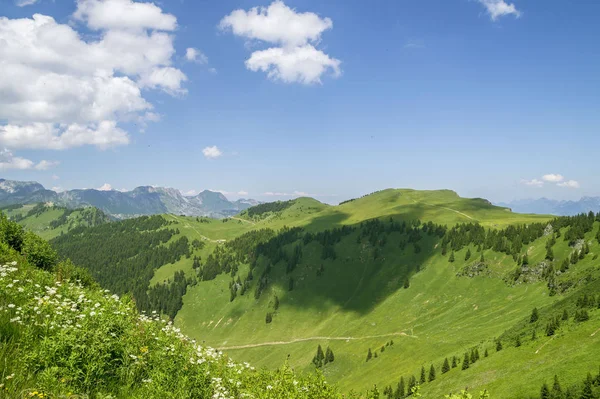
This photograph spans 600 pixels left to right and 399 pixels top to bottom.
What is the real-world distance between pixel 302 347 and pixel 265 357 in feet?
69.8

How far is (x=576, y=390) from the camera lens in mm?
52125

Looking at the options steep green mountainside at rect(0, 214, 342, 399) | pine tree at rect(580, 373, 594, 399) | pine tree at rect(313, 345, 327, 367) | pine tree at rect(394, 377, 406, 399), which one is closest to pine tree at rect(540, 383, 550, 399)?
pine tree at rect(580, 373, 594, 399)

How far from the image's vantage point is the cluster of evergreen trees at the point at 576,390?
49319 mm

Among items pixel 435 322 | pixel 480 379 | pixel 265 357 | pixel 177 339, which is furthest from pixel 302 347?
pixel 177 339

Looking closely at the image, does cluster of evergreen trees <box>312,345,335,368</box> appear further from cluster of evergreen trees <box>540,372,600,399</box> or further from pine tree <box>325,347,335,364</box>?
cluster of evergreen trees <box>540,372,600,399</box>

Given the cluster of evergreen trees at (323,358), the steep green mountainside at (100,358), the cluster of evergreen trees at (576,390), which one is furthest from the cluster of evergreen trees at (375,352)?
the steep green mountainside at (100,358)

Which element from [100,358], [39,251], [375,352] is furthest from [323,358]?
[100,358]

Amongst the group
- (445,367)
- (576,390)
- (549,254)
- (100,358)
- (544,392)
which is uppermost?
(100,358)

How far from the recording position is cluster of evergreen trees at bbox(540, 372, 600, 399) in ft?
162

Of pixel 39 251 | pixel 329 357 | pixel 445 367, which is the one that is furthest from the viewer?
pixel 329 357

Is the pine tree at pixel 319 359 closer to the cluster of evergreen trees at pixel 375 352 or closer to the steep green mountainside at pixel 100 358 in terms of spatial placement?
the cluster of evergreen trees at pixel 375 352

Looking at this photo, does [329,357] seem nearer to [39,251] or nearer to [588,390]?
[588,390]

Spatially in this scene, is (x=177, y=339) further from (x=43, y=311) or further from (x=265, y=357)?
(x=265, y=357)

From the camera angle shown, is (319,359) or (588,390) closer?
(588,390)
